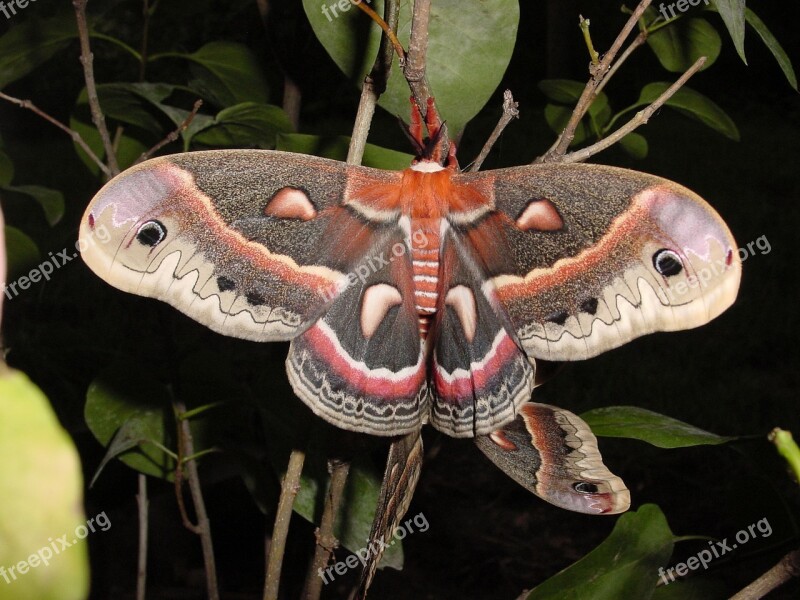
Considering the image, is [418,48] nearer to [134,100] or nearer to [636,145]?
[134,100]

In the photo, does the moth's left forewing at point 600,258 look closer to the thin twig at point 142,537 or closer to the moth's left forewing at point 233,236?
the moth's left forewing at point 233,236

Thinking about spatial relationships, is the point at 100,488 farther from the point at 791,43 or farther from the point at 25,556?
the point at 791,43

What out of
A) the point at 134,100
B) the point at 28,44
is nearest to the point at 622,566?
the point at 134,100

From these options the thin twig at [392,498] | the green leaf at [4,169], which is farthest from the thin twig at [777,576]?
the green leaf at [4,169]

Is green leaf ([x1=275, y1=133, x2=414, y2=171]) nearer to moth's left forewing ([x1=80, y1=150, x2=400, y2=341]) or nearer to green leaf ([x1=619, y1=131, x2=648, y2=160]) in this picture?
moth's left forewing ([x1=80, y1=150, x2=400, y2=341])

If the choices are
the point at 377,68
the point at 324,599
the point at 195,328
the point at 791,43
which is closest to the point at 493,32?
the point at 377,68

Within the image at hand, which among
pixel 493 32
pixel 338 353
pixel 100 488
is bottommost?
pixel 100 488
